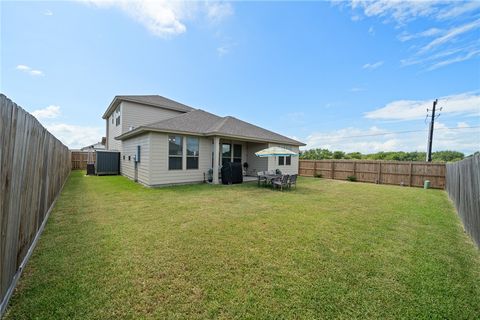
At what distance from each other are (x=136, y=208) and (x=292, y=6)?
11.1 m

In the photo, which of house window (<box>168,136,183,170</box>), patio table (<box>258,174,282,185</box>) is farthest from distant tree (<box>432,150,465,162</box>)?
house window (<box>168,136,183,170</box>)

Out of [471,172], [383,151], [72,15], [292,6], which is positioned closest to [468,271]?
[471,172]

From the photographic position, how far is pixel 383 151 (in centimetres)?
2745

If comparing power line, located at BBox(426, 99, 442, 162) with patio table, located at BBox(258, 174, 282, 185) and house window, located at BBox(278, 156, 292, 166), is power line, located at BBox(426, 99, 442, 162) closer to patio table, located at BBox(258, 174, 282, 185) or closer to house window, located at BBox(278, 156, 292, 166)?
house window, located at BBox(278, 156, 292, 166)

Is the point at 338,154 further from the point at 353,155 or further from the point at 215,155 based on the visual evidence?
the point at 215,155

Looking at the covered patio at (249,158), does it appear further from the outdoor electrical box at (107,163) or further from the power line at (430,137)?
the power line at (430,137)

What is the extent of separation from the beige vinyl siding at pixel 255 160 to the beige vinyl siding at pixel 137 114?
8400mm

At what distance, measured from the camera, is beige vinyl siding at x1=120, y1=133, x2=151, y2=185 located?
10.1m

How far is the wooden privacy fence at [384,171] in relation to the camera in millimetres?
12914

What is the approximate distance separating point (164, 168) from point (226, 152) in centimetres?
469

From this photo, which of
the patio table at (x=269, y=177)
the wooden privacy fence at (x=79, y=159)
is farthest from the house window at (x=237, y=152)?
the wooden privacy fence at (x=79, y=159)

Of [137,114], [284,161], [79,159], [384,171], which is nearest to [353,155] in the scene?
[384,171]

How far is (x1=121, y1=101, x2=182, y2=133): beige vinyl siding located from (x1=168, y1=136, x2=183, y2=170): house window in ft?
23.5

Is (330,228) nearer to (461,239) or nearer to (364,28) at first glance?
(461,239)
